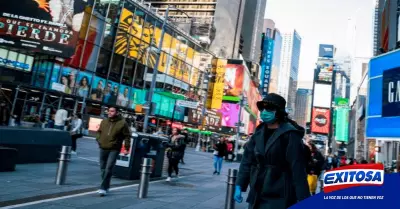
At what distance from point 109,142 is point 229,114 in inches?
2780

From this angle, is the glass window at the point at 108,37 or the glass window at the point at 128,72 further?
the glass window at the point at 128,72

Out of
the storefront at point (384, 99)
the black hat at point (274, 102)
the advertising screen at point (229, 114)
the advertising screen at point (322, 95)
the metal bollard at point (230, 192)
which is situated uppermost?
the advertising screen at point (322, 95)

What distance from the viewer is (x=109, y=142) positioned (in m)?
7.30

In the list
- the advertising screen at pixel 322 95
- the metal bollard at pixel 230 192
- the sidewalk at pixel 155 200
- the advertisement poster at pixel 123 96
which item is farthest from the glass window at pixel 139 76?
the advertising screen at pixel 322 95

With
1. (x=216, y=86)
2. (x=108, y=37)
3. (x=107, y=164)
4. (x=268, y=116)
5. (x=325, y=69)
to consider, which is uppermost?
(x=325, y=69)

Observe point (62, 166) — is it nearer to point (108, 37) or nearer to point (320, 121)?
point (108, 37)

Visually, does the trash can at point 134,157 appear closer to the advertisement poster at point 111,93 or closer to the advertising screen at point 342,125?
the advertisement poster at point 111,93

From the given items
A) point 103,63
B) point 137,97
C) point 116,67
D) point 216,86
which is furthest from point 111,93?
point 216,86

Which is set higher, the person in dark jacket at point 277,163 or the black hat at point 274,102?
the black hat at point 274,102

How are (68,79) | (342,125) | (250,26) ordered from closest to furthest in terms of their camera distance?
1. (68,79)
2. (250,26)
3. (342,125)

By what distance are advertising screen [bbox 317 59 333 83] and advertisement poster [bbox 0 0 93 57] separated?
16171 cm

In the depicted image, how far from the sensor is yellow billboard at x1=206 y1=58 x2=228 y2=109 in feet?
234

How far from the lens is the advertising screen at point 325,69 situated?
17812 cm

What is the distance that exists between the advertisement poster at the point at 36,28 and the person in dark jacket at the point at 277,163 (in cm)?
3209
